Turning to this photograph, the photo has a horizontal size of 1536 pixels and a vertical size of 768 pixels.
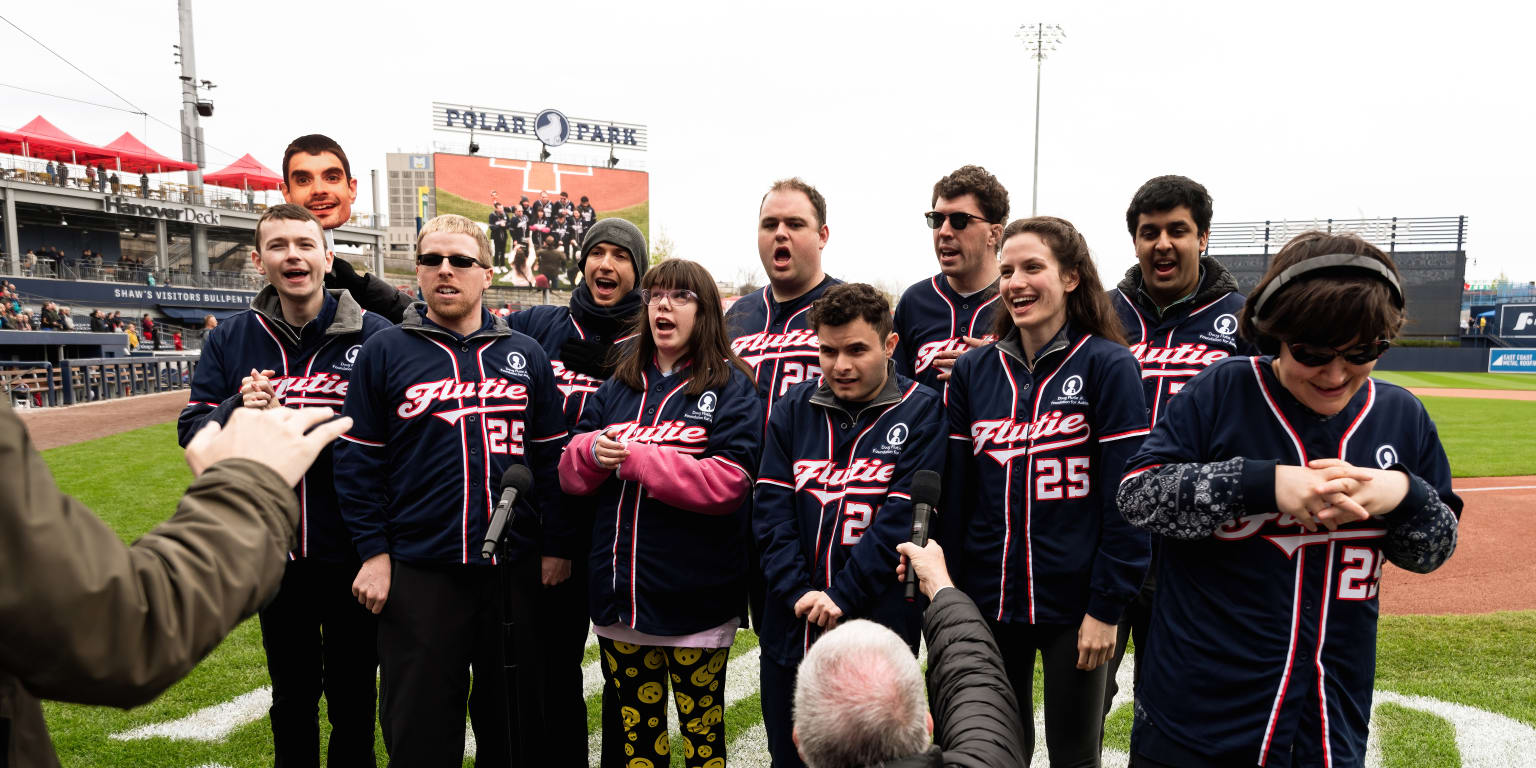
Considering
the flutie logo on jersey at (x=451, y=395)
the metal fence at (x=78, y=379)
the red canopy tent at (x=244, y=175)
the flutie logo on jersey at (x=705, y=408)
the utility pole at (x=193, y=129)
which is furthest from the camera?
the red canopy tent at (x=244, y=175)

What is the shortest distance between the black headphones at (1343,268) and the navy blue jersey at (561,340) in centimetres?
261

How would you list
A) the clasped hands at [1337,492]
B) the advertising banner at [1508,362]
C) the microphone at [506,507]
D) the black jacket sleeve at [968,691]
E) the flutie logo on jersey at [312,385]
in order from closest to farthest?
the clasped hands at [1337,492], the black jacket sleeve at [968,691], the microphone at [506,507], the flutie logo on jersey at [312,385], the advertising banner at [1508,362]

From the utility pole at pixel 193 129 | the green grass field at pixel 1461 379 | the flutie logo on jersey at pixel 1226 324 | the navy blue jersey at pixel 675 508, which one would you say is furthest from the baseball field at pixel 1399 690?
the utility pole at pixel 193 129

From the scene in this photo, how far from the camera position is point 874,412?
3021 mm

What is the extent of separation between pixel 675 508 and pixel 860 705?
64.1 inches

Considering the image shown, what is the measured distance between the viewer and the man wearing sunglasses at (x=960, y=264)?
12.2ft

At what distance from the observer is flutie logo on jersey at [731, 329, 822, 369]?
381 cm

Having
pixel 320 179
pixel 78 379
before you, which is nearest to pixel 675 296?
pixel 320 179

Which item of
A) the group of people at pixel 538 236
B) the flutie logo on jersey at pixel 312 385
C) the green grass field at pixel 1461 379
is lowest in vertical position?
the green grass field at pixel 1461 379

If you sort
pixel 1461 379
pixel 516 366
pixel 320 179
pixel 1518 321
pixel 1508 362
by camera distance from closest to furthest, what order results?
pixel 516 366 → pixel 320 179 → pixel 1461 379 → pixel 1508 362 → pixel 1518 321

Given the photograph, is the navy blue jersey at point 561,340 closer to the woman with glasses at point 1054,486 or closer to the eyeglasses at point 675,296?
the eyeglasses at point 675,296

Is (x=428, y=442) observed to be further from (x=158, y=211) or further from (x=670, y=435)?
(x=158, y=211)

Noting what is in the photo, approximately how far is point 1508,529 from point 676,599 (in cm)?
1018

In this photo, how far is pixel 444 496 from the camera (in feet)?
10.5
